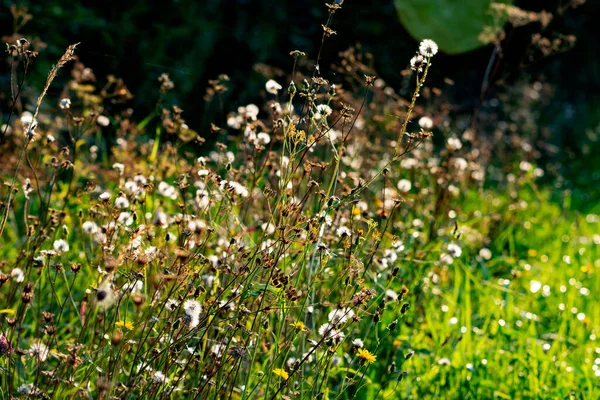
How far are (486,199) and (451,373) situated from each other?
2.73 meters

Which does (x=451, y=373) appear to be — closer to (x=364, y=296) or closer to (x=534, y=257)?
(x=364, y=296)

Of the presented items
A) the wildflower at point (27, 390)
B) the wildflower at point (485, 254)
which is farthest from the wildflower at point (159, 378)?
the wildflower at point (485, 254)

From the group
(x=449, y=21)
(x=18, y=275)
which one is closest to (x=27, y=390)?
(x=18, y=275)

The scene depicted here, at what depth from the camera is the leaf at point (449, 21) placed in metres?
6.77

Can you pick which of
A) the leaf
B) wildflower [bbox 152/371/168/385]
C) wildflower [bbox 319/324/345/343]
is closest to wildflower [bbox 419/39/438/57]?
wildflower [bbox 319/324/345/343]

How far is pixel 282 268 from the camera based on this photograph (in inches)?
108

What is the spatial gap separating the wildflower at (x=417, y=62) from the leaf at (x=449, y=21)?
15.5ft

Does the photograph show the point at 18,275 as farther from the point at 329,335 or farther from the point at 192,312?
the point at 329,335

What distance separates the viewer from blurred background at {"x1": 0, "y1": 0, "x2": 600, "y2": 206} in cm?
539

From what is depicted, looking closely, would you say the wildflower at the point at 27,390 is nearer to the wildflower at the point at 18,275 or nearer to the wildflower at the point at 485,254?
the wildflower at the point at 18,275

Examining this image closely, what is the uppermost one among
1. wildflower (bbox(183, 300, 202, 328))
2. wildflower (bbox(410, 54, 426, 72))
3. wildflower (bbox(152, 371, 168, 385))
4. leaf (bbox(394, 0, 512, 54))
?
leaf (bbox(394, 0, 512, 54))

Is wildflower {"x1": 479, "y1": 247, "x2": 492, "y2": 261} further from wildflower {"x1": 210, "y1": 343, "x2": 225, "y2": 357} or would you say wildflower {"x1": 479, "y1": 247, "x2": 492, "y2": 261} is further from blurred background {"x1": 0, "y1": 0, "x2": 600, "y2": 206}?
wildflower {"x1": 210, "y1": 343, "x2": 225, "y2": 357}

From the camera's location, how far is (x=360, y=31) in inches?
257

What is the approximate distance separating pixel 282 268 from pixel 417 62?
36.3 inches
